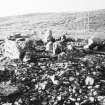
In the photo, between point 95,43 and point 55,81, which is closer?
point 55,81

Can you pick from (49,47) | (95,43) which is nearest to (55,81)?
(49,47)

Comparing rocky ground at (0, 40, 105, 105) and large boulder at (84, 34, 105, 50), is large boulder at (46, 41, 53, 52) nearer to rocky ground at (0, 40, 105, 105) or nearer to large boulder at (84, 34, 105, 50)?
rocky ground at (0, 40, 105, 105)

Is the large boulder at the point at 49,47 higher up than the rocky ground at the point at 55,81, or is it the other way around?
the large boulder at the point at 49,47

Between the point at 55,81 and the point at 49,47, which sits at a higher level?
the point at 49,47

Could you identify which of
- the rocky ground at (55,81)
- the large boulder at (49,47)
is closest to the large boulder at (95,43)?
the rocky ground at (55,81)

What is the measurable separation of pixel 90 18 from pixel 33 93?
47.0ft

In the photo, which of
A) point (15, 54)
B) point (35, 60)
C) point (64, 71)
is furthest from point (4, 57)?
point (64, 71)

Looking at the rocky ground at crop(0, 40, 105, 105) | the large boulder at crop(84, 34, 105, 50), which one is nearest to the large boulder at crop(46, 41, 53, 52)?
the rocky ground at crop(0, 40, 105, 105)

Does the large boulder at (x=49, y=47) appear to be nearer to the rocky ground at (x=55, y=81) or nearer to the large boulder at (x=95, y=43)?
the rocky ground at (x=55, y=81)

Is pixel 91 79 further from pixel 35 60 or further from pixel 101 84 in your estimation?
pixel 35 60

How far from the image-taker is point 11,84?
5.46m

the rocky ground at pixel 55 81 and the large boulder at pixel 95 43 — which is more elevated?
the large boulder at pixel 95 43

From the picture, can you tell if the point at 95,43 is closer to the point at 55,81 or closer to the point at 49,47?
the point at 49,47

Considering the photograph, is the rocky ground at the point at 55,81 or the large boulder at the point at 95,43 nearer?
the rocky ground at the point at 55,81
